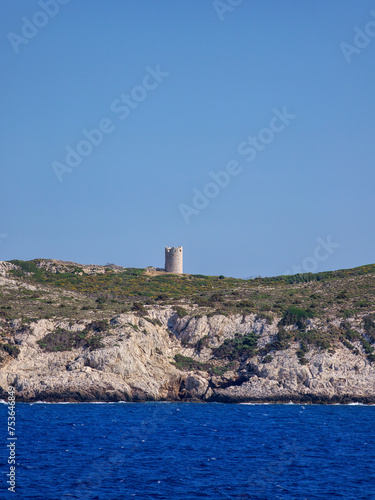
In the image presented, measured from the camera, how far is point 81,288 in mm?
98875

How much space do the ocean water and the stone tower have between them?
58175 millimetres

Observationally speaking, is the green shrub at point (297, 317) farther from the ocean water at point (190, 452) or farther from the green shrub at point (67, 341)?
the green shrub at point (67, 341)

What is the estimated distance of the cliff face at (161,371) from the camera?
64.0 metres

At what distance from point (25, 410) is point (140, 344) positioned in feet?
53.7

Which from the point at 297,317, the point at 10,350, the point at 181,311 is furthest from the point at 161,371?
the point at 297,317

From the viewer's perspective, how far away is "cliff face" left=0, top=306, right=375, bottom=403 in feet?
210

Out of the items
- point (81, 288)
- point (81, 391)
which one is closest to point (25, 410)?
point (81, 391)

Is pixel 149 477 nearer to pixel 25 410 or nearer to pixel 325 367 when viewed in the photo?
pixel 25 410

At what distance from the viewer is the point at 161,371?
68.4 meters

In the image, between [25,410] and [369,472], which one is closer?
[369,472]

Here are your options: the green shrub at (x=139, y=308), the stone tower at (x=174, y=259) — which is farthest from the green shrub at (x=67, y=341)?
the stone tower at (x=174, y=259)

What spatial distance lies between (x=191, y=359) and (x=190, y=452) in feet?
103

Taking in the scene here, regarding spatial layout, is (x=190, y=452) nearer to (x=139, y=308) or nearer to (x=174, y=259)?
(x=139, y=308)

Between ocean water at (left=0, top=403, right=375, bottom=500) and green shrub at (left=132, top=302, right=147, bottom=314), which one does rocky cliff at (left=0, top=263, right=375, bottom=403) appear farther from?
ocean water at (left=0, top=403, right=375, bottom=500)
